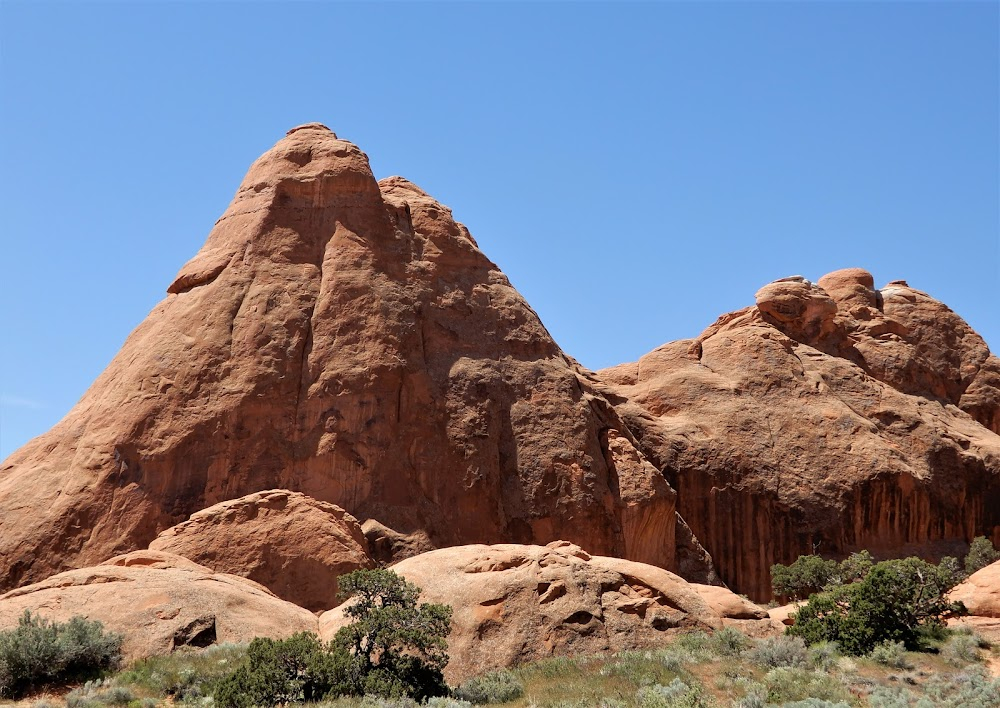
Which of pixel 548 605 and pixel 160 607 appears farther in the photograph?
pixel 548 605

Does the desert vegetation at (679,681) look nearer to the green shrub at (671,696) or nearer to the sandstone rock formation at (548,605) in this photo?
the green shrub at (671,696)

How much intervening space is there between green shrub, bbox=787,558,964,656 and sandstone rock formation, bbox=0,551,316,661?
385 inches

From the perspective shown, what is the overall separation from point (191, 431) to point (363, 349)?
4.91m

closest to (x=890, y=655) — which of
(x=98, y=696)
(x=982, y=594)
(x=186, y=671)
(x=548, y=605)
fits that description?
(x=548, y=605)

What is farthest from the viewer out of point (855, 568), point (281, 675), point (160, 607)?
point (855, 568)

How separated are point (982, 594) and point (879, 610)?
18.6ft

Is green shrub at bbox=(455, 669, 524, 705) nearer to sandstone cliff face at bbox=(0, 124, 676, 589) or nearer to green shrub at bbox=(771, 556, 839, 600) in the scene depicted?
sandstone cliff face at bbox=(0, 124, 676, 589)

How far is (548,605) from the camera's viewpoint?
19594 mm

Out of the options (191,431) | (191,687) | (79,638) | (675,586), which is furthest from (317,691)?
(191,431)

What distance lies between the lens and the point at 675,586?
70.4 ft

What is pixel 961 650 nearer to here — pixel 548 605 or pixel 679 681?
pixel 679 681

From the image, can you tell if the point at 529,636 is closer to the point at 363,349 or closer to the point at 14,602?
the point at 14,602

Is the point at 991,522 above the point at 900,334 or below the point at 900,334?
below

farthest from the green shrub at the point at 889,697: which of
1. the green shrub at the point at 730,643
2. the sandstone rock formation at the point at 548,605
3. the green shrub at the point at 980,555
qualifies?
the green shrub at the point at 980,555
